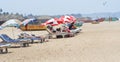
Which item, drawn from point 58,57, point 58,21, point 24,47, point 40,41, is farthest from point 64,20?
point 58,57

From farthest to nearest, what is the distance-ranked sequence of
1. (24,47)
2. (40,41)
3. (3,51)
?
(40,41), (24,47), (3,51)

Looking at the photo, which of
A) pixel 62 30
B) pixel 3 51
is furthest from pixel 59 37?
pixel 3 51

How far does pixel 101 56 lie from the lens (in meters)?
13.7

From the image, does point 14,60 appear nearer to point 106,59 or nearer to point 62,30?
point 106,59

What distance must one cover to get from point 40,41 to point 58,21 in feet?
34.0

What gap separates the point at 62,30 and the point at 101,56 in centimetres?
1407

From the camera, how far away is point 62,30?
90.6 feet

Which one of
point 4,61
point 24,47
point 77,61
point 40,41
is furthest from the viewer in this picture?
point 40,41

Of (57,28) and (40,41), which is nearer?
(40,41)

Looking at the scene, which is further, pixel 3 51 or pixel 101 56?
pixel 3 51

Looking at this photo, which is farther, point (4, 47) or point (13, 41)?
point (13, 41)

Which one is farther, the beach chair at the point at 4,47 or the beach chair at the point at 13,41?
the beach chair at the point at 13,41

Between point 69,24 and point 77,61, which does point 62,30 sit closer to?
point 69,24

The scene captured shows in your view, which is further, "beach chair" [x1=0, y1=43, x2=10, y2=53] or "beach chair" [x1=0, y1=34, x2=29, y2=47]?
"beach chair" [x1=0, y1=34, x2=29, y2=47]
